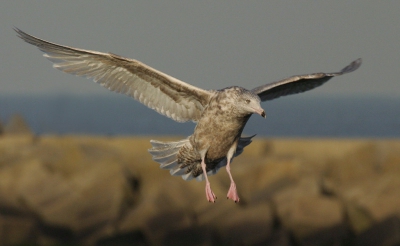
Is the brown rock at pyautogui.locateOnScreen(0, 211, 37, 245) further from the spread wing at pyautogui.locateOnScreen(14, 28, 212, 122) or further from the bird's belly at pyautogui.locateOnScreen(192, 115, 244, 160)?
the bird's belly at pyautogui.locateOnScreen(192, 115, 244, 160)

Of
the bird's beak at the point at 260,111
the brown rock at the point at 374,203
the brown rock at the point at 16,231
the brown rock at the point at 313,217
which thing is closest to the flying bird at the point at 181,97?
the bird's beak at the point at 260,111

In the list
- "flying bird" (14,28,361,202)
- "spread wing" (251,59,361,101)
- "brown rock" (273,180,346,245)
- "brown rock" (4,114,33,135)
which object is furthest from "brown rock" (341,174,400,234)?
"brown rock" (4,114,33,135)

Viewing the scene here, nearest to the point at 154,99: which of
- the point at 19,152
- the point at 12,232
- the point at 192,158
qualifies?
the point at 192,158

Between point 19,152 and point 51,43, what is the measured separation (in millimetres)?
10652

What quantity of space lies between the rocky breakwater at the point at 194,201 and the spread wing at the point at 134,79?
637cm

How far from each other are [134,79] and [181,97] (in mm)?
596

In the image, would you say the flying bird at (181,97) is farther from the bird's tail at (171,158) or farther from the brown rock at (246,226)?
the brown rock at (246,226)

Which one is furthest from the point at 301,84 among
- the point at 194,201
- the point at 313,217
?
the point at 194,201

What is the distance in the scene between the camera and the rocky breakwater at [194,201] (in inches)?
597

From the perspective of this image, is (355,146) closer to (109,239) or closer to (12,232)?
(109,239)

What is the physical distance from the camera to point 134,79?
9.14m

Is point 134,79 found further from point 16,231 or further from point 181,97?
point 16,231

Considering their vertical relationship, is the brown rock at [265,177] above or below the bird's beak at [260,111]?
below

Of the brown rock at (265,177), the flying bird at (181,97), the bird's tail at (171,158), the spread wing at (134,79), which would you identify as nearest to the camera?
the flying bird at (181,97)
